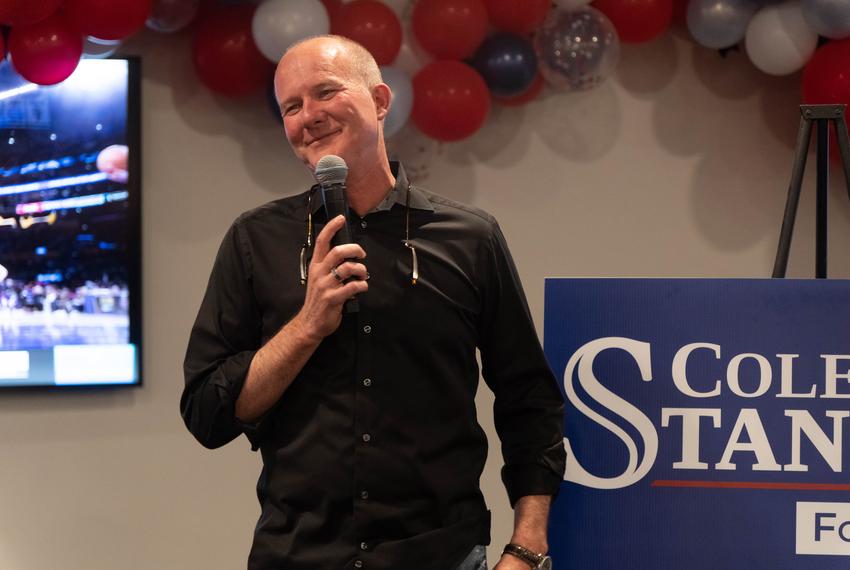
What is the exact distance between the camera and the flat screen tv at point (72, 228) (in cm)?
355

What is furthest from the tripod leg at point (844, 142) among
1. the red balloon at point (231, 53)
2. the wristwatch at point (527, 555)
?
the red balloon at point (231, 53)

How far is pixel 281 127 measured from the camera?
378 centimetres

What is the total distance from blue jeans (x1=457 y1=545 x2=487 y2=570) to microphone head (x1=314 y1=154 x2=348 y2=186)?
69 centimetres

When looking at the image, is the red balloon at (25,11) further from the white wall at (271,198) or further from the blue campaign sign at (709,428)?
the blue campaign sign at (709,428)

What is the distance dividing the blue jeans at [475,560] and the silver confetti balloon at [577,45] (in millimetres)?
2171

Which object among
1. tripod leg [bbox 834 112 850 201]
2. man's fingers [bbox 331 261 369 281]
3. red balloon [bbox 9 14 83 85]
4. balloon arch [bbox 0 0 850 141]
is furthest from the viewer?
balloon arch [bbox 0 0 850 141]

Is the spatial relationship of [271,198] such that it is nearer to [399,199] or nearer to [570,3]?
[570,3]

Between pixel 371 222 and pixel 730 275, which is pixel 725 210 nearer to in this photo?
pixel 730 275

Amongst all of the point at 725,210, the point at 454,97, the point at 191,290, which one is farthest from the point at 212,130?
the point at 725,210

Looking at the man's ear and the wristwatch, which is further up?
the man's ear

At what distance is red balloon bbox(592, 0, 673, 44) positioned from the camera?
363 cm

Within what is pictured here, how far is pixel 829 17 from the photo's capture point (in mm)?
3330

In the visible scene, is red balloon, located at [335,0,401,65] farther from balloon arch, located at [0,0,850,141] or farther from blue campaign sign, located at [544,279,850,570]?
blue campaign sign, located at [544,279,850,570]

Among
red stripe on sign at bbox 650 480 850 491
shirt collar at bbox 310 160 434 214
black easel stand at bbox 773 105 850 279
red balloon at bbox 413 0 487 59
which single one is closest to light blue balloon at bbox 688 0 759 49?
red balloon at bbox 413 0 487 59
